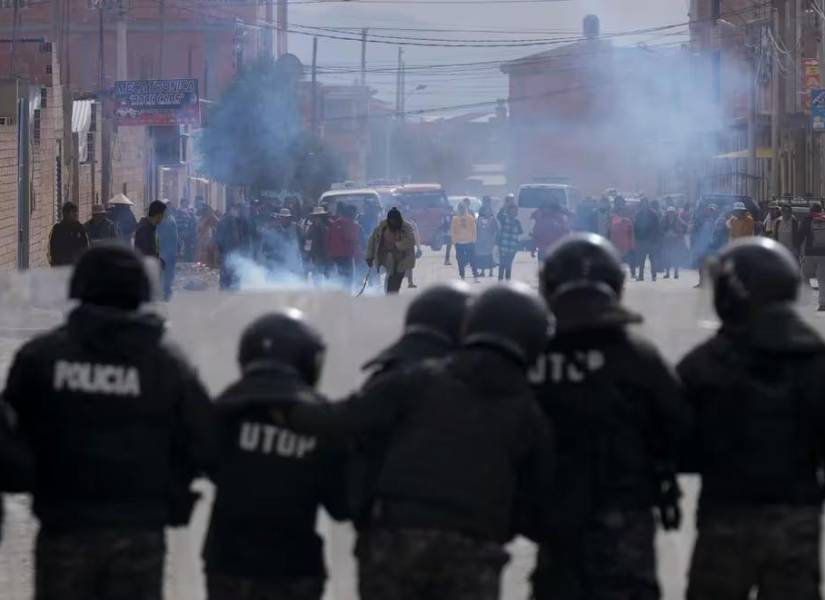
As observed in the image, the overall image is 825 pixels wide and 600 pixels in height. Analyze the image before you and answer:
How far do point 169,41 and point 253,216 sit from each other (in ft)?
158

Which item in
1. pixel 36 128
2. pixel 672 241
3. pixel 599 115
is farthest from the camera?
pixel 599 115

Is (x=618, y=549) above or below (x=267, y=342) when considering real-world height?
below

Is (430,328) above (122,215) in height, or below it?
below

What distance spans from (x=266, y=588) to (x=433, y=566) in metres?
0.49

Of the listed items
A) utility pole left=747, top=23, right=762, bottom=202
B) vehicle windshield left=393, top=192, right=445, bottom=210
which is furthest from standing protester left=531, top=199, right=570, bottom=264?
utility pole left=747, top=23, right=762, bottom=202

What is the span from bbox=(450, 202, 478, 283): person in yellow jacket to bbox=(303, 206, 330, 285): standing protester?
5.40 m

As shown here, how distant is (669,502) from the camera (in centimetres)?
516

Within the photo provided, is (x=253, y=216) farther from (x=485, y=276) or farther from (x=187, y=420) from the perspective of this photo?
(x=187, y=420)

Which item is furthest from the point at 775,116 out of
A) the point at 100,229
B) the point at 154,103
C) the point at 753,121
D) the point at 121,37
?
the point at 100,229

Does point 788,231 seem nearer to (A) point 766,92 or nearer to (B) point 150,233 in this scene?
(B) point 150,233

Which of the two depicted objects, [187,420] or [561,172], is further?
[561,172]

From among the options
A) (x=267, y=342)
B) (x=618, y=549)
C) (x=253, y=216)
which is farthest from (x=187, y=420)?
(x=253, y=216)

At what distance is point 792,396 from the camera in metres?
5.05

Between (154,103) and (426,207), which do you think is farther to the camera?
(426,207)
